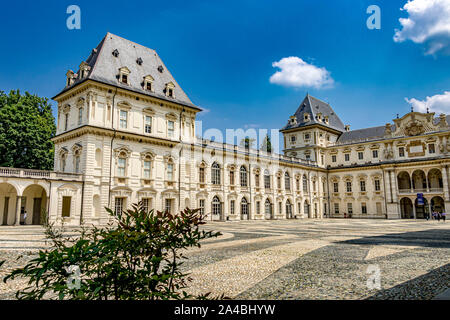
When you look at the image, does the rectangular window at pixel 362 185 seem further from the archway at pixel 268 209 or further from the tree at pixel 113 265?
the tree at pixel 113 265

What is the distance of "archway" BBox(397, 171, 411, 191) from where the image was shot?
54578 mm

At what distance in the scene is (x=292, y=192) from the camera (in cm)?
5178

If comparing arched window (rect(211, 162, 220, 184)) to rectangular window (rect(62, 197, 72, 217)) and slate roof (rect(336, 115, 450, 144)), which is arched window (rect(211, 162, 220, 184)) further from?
slate roof (rect(336, 115, 450, 144))

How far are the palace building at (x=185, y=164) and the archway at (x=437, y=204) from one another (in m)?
0.14

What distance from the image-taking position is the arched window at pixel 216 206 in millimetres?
39500

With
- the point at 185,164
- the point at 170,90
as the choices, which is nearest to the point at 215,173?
the point at 185,164

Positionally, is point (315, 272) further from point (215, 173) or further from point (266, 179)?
point (266, 179)

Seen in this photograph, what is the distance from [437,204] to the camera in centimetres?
5084

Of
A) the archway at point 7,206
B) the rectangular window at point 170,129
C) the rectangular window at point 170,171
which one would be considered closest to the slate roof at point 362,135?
the rectangular window at point 170,129

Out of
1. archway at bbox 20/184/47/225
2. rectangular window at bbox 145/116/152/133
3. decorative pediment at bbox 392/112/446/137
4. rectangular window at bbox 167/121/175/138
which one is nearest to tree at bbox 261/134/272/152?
decorative pediment at bbox 392/112/446/137

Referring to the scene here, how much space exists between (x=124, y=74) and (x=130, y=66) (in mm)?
2415
